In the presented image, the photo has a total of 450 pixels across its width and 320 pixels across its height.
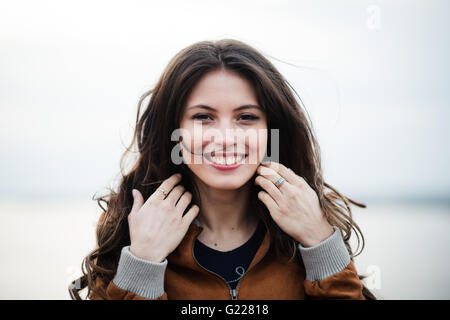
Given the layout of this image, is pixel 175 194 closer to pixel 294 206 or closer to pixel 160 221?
pixel 160 221

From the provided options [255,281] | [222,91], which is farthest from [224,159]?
[255,281]

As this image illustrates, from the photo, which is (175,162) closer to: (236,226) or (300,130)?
(236,226)

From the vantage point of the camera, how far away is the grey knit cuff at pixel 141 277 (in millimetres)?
2174

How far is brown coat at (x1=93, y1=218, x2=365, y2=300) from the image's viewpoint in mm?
2221

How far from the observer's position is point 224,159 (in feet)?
7.68

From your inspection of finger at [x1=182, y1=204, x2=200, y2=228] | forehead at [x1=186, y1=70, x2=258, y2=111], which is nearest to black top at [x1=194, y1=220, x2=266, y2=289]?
finger at [x1=182, y1=204, x2=200, y2=228]

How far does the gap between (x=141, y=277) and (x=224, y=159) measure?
2.81ft

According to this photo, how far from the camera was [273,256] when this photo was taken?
2.48 meters

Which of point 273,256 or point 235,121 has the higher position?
point 235,121

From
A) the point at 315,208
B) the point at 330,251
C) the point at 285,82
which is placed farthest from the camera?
the point at 285,82

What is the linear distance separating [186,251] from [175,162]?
652 mm

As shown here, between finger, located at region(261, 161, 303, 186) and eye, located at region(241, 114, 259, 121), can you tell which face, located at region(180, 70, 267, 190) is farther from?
finger, located at region(261, 161, 303, 186)
